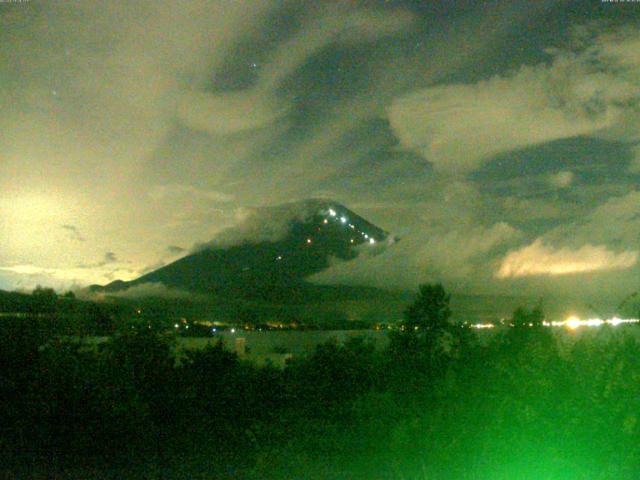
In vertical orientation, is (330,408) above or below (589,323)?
below

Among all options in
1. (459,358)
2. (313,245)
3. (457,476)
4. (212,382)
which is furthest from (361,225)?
(457,476)

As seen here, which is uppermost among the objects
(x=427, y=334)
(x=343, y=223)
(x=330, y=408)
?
(x=343, y=223)

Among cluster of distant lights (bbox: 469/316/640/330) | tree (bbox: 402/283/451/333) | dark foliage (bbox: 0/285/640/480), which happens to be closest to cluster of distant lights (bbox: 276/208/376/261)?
tree (bbox: 402/283/451/333)

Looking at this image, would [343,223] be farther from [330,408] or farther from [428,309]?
[330,408]

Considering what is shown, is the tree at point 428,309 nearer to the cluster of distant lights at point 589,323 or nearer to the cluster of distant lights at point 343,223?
the cluster of distant lights at point 589,323

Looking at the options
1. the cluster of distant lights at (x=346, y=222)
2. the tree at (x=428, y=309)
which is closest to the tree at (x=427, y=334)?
the tree at (x=428, y=309)

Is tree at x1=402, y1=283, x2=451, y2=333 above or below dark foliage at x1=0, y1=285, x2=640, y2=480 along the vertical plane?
above

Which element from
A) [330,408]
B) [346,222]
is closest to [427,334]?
[330,408]

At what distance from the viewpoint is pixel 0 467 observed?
9422 mm

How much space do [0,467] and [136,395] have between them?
6.59 feet

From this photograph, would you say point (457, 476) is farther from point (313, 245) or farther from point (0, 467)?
point (313, 245)

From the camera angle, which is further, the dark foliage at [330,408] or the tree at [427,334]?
the tree at [427,334]

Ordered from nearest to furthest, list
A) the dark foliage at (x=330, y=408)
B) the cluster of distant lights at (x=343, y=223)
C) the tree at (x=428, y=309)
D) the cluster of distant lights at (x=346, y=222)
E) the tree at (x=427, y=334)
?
the dark foliage at (x=330, y=408) → the tree at (x=427, y=334) → the tree at (x=428, y=309) → the cluster of distant lights at (x=346, y=222) → the cluster of distant lights at (x=343, y=223)

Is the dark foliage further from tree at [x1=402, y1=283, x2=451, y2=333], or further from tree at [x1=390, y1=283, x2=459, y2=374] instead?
tree at [x1=402, y1=283, x2=451, y2=333]
